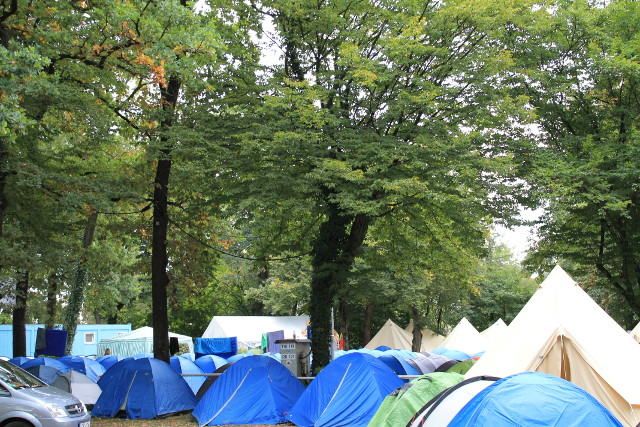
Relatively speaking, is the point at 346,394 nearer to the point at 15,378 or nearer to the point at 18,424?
the point at 18,424

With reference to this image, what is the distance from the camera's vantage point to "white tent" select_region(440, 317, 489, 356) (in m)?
28.9

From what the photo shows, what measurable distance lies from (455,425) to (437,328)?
103 ft

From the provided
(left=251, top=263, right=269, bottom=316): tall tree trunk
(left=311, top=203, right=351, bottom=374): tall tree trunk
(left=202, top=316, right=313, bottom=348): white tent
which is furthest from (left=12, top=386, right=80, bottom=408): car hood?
(left=251, top=263, right=269, bottom=316): tall tree trunk

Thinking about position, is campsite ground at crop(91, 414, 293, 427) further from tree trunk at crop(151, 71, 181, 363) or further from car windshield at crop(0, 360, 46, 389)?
tree trunk at crop(151, 71, 181, 363)

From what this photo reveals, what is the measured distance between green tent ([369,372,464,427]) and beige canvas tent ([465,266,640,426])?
136 centimetres

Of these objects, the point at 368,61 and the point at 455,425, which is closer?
the point at 455,425

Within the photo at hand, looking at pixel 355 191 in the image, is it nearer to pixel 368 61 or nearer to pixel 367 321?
pixel 368 61

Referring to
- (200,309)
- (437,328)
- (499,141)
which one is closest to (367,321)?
(437,328)

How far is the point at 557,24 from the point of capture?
1598 cm

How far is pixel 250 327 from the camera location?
2939 cm

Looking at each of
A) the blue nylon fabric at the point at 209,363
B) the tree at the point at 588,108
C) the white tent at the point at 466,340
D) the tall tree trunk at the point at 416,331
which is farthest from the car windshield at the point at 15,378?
the tall tree trunk at the point at 416,331

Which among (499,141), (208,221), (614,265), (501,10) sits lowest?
(614,265)

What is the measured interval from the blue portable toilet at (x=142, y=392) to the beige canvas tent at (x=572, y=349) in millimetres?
7182

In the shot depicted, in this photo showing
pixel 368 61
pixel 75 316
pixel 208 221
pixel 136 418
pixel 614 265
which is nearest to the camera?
pixel 368 61
